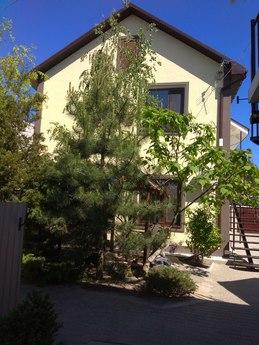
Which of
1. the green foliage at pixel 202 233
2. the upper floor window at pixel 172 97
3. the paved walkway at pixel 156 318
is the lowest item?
the paved walkway at pixel 156 318

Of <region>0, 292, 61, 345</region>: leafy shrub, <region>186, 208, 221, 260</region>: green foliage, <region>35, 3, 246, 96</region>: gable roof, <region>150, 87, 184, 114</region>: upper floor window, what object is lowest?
<region>0, 292, 61, 345</region>: leafy shrub

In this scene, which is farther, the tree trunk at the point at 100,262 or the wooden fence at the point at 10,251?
the tree trunk at the point at 100,262

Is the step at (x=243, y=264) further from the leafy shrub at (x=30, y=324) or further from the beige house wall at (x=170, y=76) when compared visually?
the leafy shrub at (x=30, y=324)

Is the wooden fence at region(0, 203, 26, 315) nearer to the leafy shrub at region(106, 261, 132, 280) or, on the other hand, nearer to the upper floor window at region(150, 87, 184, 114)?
the leafy shrub at region(106, 261, 132, 280)

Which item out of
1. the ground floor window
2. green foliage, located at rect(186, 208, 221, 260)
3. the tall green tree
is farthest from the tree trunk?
green foliage, located at rect(186, 208, 221, 260)

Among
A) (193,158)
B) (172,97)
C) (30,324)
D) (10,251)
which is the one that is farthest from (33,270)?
(172,97)

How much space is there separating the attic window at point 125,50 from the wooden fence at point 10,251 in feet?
18.6

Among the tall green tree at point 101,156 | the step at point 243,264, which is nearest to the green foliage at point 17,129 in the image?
the tall green tree at point 101,156

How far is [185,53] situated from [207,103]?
2.00 meters

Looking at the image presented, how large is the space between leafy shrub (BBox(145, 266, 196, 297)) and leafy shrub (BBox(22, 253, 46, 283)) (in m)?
2.39

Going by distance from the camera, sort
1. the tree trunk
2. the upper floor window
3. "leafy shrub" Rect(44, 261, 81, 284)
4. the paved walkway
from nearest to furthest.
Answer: the paved walkway, "leafy shrub" Rect(44, 261, 81, 284), the tree trunk, the upper floor window

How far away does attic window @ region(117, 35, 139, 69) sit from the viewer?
11133 mm

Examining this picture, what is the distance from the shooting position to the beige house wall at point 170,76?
47.5ft

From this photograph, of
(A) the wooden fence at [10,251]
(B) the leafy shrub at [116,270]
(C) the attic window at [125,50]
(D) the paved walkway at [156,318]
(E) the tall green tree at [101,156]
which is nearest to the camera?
(A) the wooden fence at [10,251]
